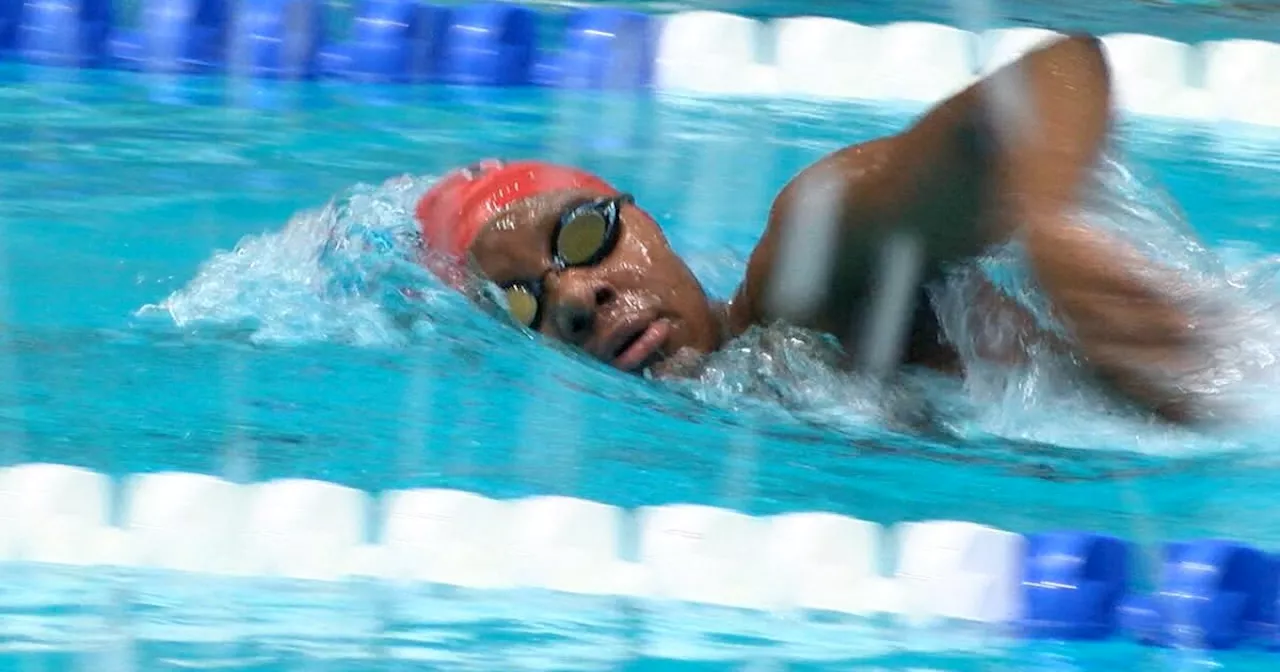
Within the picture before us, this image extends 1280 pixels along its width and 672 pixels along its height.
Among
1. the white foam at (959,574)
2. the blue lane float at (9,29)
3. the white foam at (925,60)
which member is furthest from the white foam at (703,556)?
the blue lane float at (9,29)

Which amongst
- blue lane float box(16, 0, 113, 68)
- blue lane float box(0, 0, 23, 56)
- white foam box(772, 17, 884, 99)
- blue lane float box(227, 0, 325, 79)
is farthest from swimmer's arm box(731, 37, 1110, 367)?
blue lane float box(0, 0, 23, 56)

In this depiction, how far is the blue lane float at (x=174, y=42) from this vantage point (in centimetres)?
433

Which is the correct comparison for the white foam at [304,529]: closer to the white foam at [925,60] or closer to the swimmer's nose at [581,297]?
the swimmer's nose at [581,297]

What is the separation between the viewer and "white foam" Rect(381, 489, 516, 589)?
2.14 metres

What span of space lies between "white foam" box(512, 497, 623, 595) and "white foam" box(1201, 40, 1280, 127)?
2.48 m

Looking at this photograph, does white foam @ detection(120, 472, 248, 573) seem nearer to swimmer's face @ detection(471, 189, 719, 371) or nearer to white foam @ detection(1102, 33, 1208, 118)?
swimmer's face @ detection(471, 189, 719, 371)

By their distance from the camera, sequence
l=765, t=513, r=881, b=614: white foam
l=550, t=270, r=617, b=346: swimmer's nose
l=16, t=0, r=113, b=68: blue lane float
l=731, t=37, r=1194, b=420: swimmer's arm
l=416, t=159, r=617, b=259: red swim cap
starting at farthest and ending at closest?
l=16, t=0, r=113, b=68: blue lane float, l=416, t=159, r=617, b=259: red swim cap, l=550, t=270, r=617, b=346: swimmer's nose, l=765, t=513, r=881, b=614: white foam, l=731, t=37, r=1194, b=420: swimmer's arm

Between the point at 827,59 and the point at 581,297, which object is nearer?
the point at 581,297

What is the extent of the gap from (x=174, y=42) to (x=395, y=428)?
2.09 meters

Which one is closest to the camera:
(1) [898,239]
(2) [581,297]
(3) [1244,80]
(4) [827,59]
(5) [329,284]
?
(1) [898,239]

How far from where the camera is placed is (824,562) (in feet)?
7.06

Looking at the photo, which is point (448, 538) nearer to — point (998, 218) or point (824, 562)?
point (824, 562)

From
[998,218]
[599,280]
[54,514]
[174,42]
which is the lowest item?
[54,514]

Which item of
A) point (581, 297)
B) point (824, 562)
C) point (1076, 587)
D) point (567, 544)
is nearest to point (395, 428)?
point (581, 297)
